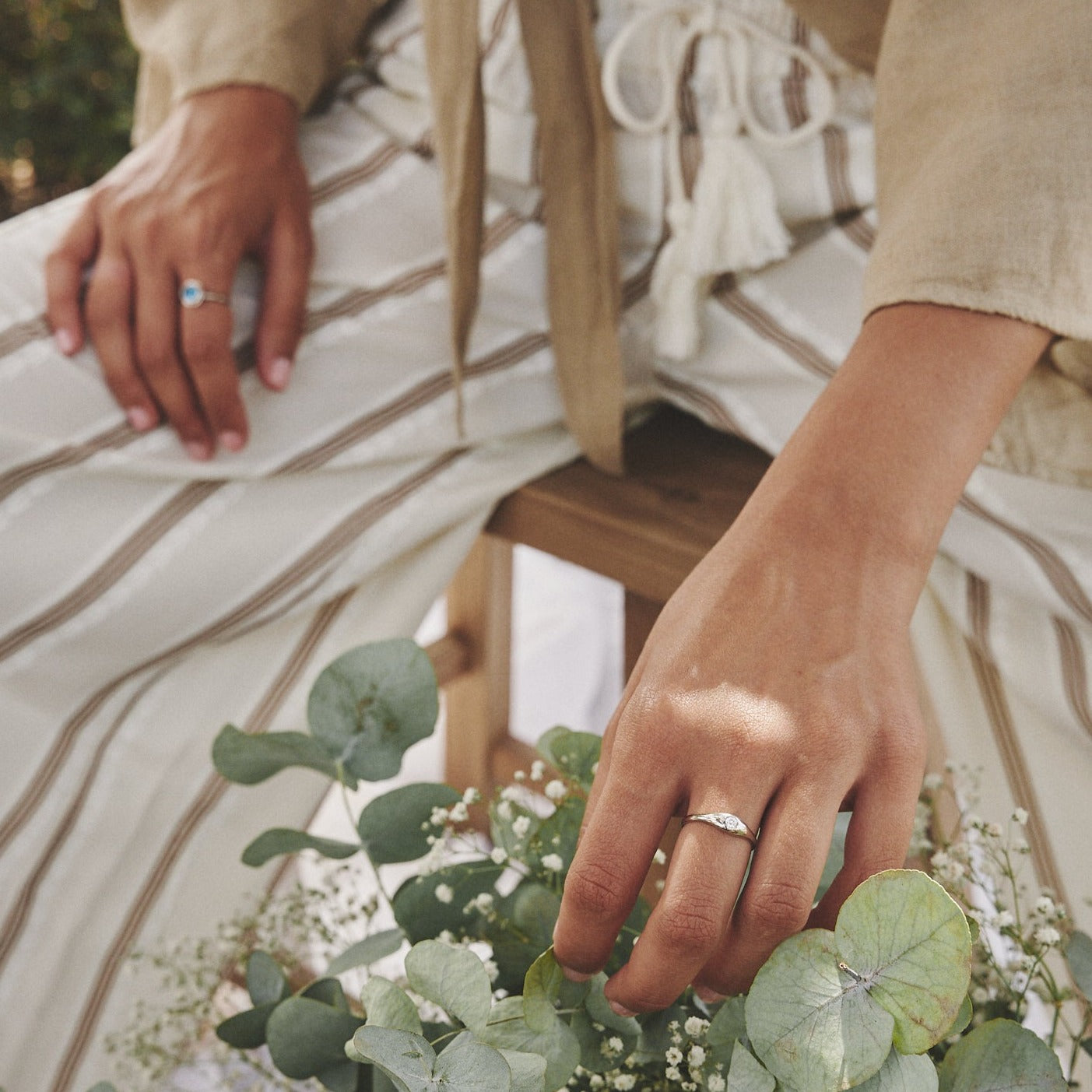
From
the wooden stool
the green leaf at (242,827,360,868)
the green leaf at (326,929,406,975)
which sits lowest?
the wooden stool

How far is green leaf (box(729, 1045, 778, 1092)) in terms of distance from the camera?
0.25m

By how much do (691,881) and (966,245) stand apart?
238 mm

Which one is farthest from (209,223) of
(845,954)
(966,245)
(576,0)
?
(845,954)

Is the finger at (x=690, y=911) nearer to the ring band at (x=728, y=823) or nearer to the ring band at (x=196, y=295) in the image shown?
the ring band at (x=728, y=823)

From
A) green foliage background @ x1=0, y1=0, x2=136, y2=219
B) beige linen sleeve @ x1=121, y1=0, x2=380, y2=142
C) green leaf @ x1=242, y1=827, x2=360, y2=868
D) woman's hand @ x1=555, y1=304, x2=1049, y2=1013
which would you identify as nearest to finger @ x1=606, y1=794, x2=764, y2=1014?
woman's hand @ x1=555, y1=304, x2=1049, y2=1013

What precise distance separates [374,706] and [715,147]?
417 millimetres

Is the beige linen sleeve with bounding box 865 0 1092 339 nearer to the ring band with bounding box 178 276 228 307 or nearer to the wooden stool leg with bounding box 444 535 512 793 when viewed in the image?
the ring band with bounding box 178 276 228 307

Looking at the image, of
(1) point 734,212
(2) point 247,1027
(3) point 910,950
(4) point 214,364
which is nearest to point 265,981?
(2) point 247,1027

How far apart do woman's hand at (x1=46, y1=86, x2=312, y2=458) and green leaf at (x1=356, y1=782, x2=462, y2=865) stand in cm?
30

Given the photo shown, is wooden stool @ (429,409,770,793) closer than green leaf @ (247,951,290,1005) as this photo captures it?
No

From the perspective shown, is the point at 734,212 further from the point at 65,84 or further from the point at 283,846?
the point at 65,84

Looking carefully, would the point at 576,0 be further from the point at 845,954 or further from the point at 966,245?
the point at 845,954

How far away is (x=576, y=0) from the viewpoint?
2.06ft

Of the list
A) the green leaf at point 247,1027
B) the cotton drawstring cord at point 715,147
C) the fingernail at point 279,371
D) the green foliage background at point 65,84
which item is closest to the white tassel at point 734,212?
the cotton drawstring cord at point 715,147
